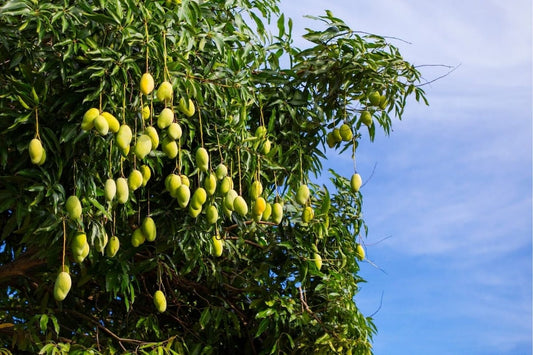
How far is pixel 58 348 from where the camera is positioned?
2787 mm

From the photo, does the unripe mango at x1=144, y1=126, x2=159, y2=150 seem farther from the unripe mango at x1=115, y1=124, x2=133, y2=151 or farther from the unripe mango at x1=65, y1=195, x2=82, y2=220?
the unripe mango at x1=65, y1=195, x2=82, y2=220

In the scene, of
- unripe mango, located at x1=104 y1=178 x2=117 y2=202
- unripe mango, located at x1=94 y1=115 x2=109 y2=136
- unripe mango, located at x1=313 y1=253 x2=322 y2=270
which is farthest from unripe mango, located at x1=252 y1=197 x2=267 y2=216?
unripe mango, located at x1=313 y1=253 x2=322 y2=270

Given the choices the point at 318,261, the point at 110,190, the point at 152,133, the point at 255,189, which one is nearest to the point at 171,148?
the point at 152,133

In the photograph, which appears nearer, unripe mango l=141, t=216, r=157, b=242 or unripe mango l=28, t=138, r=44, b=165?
unripe mango l=28, t=138, r=44, b=165

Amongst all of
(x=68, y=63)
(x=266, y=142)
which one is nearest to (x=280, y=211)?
(x=266, y=142)

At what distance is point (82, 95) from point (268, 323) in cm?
139

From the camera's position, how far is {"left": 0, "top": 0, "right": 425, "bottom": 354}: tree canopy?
6.93 ft

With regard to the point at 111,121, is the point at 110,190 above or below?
below

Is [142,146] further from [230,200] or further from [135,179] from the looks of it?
[230,200]

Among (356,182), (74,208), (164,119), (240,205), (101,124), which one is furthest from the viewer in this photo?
(356,182)

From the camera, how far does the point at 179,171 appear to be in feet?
6.69

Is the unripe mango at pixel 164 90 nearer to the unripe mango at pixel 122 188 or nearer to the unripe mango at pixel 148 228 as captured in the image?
the unripe mango at pixel 122 188

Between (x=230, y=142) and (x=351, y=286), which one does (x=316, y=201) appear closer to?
(x=351, y=286)

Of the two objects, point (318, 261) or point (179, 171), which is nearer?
point (179, 171)
